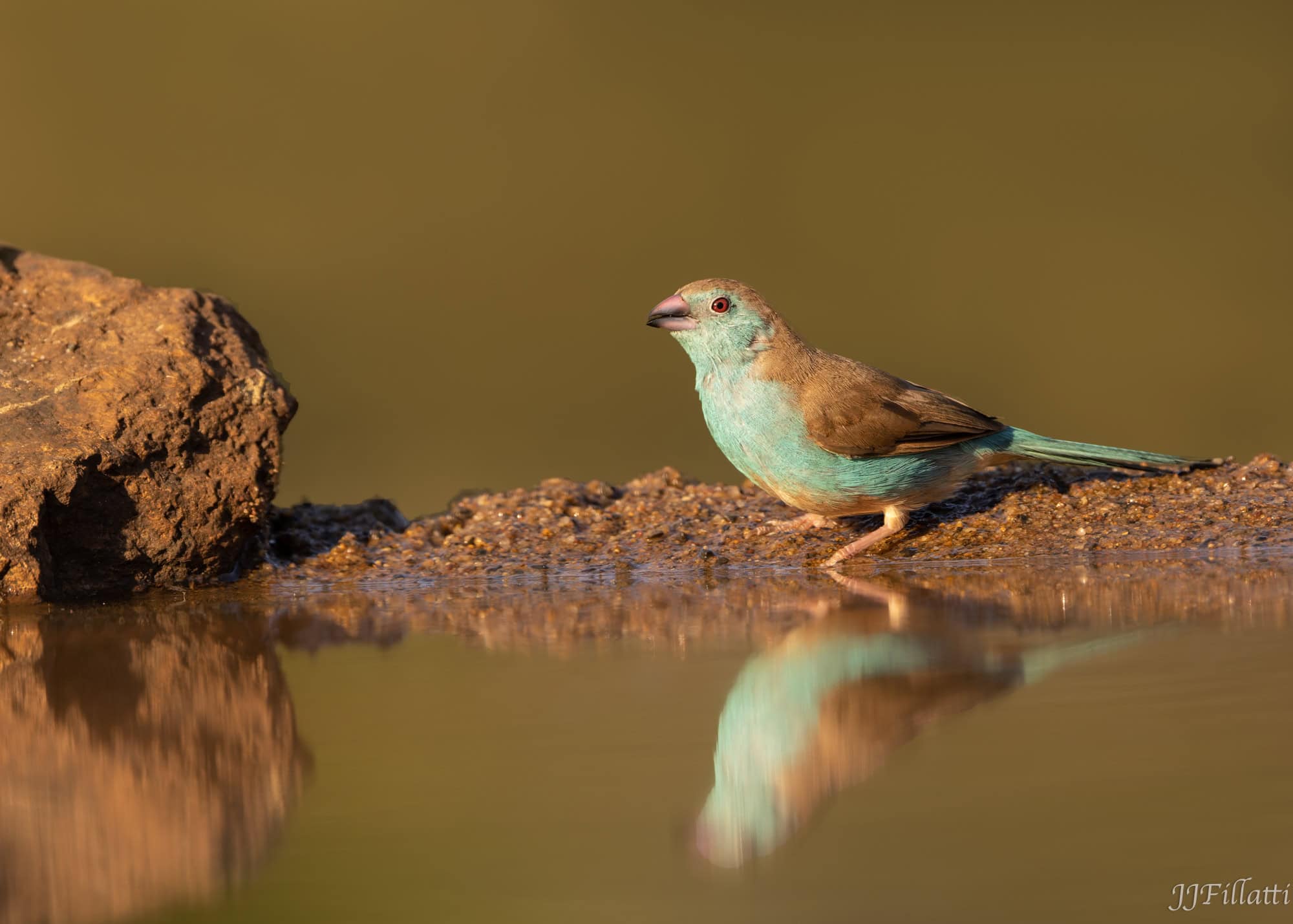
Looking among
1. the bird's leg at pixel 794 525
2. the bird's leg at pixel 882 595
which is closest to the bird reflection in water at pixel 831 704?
the bird's leg at pixel 882 595

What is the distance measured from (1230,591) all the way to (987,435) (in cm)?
169

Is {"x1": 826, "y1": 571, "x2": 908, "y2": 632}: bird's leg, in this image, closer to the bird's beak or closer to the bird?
the bird

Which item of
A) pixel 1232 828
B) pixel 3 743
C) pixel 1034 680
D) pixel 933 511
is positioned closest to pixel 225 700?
pixel 3 743

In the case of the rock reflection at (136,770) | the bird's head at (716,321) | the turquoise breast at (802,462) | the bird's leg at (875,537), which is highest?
the bird's head at (716,321)

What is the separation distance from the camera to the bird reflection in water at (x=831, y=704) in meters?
2.51

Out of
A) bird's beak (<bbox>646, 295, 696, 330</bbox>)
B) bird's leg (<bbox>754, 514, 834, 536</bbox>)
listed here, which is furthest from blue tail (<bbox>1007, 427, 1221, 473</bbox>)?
bird's beak (<bbox>646, 295, 696, 330</bbox>)

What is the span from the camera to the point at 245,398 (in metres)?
5.70

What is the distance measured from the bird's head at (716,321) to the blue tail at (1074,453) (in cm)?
113

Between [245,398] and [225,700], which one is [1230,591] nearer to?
[225,700]

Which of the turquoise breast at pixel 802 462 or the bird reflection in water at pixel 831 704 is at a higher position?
the turquoise breast at pixel 802 462

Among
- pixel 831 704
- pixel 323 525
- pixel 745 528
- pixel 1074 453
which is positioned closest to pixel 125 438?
pixel 323 525

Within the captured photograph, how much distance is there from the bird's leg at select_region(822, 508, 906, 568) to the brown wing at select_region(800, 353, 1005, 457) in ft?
0.97

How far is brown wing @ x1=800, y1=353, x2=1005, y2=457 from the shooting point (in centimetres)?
552

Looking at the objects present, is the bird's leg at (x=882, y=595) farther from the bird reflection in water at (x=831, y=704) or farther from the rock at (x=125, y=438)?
the rock at (x=125, y=438)
